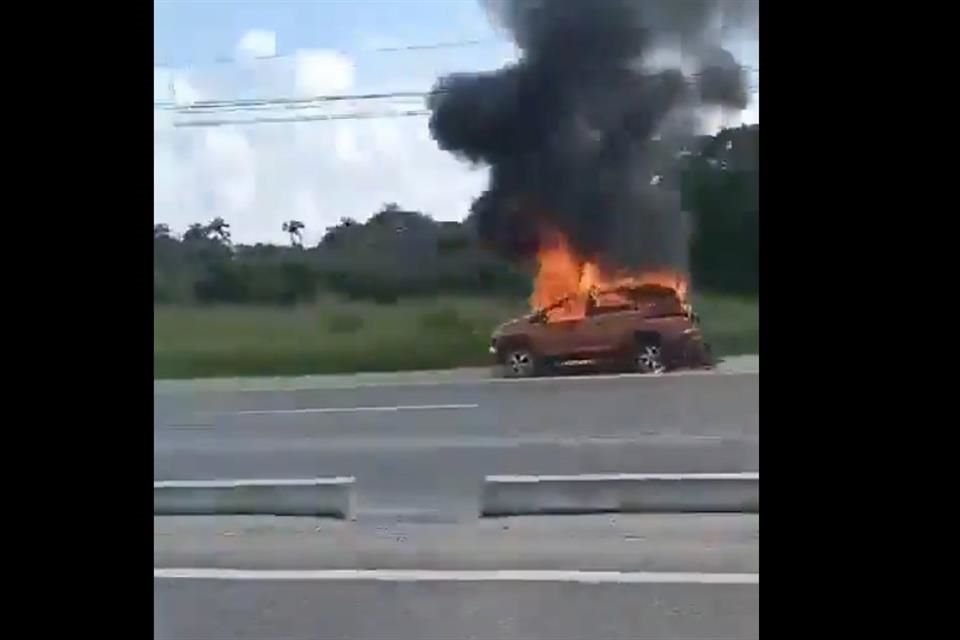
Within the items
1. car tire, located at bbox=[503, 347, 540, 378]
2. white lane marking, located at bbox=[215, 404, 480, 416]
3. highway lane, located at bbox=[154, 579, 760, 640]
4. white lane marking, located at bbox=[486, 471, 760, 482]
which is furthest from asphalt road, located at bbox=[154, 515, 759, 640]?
car tire, located at bbox=[503, 347, 540, 378]

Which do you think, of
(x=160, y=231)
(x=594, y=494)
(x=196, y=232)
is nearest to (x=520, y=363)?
(x=594, y=494)

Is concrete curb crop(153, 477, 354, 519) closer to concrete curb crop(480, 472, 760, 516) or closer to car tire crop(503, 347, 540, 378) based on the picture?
concrete curb crop(480, 472, 760, 516)

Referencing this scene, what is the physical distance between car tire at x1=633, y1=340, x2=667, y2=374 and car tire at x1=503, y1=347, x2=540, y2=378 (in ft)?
0.86

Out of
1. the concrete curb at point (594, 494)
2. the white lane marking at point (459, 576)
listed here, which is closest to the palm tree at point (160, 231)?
the white lane marking at point (459, 576)

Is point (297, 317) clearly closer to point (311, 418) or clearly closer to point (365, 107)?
point (365, 107)

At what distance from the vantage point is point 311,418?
2703 mm

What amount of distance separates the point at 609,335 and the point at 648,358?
0.37 feet

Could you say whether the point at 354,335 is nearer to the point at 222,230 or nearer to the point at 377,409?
the point at 222,230

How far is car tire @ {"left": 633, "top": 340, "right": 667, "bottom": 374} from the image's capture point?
263cm
